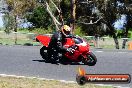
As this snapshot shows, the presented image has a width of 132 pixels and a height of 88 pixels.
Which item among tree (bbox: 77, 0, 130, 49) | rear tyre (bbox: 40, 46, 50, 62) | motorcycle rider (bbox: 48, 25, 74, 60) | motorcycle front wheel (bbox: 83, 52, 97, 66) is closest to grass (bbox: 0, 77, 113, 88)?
motorcycle front wheel (bbox: 83, 52, 97, 66)

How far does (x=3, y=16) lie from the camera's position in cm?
6575

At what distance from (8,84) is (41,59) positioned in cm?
709

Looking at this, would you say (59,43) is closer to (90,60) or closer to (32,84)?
(90,60)

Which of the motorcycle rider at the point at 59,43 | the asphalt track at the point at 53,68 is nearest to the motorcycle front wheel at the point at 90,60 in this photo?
the asphalt track at the point at 53,68

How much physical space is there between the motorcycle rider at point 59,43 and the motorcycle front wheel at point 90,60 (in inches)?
25.9

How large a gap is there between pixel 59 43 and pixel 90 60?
139 centimetres

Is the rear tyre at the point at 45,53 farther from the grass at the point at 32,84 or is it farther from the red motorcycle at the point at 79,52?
the grass at the point at 32,84

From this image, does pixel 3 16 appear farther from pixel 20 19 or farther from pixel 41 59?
pixel 41 59

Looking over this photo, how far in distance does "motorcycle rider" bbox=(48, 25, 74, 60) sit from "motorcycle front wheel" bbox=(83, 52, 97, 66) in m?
0.66

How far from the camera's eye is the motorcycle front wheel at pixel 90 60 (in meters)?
16.3

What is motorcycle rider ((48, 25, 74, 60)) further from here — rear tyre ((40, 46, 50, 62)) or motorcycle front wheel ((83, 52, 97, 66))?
motorcycle front wheel ((83, 52, 97, 66))

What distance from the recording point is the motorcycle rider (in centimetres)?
1666

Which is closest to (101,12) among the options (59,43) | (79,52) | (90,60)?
(59,43)

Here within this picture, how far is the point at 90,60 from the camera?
16469 millimetres
